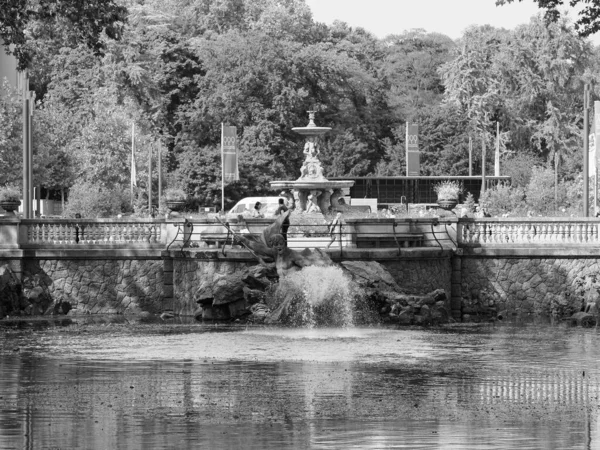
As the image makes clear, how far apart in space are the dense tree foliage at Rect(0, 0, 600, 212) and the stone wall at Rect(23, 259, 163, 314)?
102 ft

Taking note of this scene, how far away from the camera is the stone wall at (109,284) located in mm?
35344

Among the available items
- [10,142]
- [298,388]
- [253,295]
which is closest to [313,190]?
[253,295]

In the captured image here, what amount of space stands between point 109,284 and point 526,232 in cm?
1023

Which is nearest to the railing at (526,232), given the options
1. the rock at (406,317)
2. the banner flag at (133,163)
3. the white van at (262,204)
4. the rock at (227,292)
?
the rock at (406,317)

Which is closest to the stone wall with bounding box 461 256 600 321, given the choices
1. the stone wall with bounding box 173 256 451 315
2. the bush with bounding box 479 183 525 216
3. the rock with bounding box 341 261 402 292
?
the stone wall with bounding box 173 256 451 315

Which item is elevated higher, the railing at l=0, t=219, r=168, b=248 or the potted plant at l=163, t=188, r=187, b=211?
the potted plant at l=163, t=188, r=187, b=211

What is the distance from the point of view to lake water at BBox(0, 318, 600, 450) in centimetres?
1642

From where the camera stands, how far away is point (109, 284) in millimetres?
35438

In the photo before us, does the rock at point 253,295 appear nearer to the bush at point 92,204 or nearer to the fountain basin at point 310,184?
the fountain basin at point 310,184

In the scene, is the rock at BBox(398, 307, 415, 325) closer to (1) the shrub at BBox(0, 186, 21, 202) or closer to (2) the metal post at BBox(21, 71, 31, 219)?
(1) the shrub at BBox(0, 186, 21, 202)

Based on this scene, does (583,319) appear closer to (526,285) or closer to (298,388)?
(526,285)

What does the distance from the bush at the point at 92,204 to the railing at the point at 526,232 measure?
23.0 meters

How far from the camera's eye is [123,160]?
76.1 m

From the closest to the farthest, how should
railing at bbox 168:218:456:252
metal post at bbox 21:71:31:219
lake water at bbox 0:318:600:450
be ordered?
1. lake water at bbox 0:318:600:450
2. railing at bbox 168:218:456:252
3. metal post at bbox 21:71:31:219
